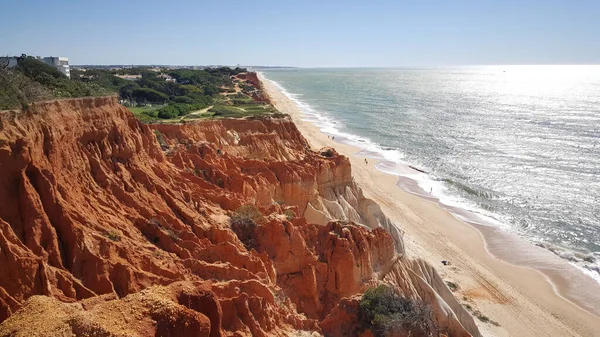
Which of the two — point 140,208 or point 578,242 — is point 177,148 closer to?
point 140,208

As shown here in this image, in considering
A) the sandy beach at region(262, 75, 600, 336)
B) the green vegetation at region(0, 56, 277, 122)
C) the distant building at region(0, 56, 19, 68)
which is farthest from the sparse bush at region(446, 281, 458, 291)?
the distant building at region(0, 56, 19, 68)

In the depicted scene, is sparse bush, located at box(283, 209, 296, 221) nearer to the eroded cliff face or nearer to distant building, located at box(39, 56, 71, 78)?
the eroded cliff face

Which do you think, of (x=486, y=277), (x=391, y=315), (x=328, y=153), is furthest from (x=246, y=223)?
(x=486, y=277)

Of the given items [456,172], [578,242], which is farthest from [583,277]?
[456,172]

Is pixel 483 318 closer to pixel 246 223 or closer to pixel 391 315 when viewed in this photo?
pixel 391 315

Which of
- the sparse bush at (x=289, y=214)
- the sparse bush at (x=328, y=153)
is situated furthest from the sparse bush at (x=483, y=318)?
the sparse bush at (x=328, y=153)

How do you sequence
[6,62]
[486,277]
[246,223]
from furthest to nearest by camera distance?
[6,62] < [486,277] < [246,223]

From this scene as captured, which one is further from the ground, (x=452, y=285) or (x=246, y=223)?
(x=246, y=223)
